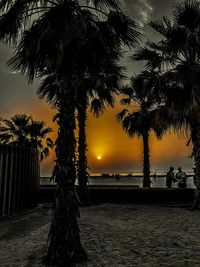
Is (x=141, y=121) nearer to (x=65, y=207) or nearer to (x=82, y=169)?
(x=82, y=169)

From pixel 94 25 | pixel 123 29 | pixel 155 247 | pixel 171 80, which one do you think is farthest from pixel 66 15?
pixel 171 80

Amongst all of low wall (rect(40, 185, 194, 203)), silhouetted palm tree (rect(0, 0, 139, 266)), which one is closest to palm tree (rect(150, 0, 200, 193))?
low wall (rect(40, 185, 194, 203))

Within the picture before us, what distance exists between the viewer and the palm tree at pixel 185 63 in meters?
13.5

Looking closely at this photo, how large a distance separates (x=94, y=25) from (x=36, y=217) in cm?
838

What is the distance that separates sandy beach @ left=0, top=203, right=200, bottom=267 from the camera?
6.71 m

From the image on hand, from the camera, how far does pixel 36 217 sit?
13.0 m

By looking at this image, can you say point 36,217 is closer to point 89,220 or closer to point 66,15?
point 89,220

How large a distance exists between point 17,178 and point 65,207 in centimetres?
763

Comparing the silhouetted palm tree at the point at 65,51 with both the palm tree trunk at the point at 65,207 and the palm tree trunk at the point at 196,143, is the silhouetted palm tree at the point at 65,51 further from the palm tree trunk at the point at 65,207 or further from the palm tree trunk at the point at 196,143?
the palm tree trunk at the point at 196,143

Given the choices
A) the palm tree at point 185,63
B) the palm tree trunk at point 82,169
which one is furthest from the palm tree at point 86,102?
the palm tree at point 185,63

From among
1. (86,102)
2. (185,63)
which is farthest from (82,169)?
(185,63)

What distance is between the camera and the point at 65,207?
22.0ft

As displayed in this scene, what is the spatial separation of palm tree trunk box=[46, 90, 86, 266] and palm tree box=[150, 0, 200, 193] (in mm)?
7797

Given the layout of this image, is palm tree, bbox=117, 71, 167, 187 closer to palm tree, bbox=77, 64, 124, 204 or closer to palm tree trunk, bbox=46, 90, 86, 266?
palm tree, bbox=77, 64, 124, 204
